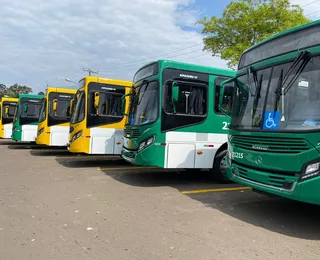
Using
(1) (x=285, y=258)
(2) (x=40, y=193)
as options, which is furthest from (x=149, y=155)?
(1) (x=285, y=258)

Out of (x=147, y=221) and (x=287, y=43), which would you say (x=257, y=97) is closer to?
(x=287, y=43)

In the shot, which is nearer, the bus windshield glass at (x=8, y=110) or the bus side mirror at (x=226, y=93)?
the bus side mirror at (x=226, y=93)

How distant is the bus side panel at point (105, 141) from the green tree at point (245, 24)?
10.2 m

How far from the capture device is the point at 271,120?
5273 mm

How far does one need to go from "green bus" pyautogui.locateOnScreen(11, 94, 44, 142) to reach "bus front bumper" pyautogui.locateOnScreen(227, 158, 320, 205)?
13945 millimetres

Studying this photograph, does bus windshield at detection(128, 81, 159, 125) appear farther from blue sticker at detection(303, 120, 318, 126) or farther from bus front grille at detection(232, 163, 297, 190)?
blue sticker at detection(303, 120, 318, 126)

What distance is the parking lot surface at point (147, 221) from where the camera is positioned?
4.15m

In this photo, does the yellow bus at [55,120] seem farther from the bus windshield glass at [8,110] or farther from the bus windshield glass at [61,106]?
the bus windshield glass at [8,110]

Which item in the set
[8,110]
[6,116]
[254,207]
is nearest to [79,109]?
[254,207]

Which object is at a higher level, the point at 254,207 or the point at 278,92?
the point at 278,92

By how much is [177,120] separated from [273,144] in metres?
3.29

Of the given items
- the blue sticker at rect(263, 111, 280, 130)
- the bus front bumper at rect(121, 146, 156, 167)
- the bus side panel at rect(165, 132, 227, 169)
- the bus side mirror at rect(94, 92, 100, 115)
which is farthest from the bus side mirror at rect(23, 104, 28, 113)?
the blue sticker at rect(263, 111, 280, 130)

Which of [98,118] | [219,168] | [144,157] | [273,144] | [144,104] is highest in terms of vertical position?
[144,104]

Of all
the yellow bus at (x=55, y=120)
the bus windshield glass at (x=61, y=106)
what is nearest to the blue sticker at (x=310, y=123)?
the yellow bus at (x=55, y=120)
